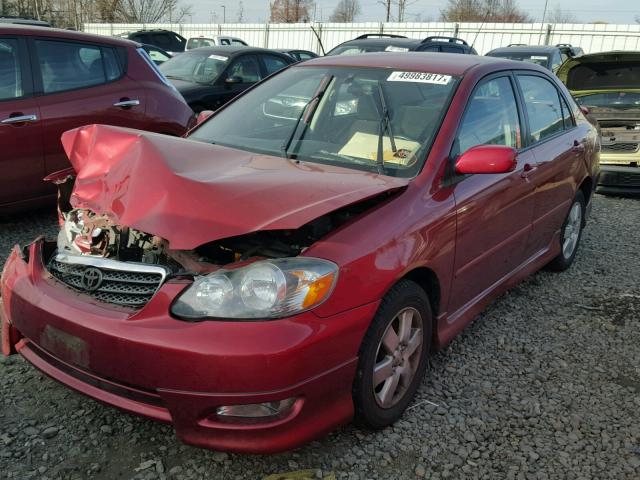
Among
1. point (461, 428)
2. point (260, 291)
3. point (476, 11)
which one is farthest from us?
point (476, 11)

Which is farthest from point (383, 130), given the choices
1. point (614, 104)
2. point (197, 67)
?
point (197, 67)

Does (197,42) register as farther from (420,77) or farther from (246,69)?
(420,77)

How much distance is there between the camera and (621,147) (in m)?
7.36

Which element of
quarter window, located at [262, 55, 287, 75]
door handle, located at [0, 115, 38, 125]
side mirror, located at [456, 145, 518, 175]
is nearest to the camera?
side mirror, located at [456, 145, 518, 175]

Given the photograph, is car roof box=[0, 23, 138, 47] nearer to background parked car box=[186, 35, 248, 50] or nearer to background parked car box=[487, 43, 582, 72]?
background parked car box=[487, 43, 582, 72]

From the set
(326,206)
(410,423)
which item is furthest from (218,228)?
(410,423)

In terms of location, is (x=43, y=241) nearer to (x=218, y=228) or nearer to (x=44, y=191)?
(x=218, y=228)

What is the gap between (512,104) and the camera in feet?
12.3

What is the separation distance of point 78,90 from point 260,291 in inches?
150

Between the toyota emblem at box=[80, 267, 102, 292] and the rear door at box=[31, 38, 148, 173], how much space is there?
2.86 meters

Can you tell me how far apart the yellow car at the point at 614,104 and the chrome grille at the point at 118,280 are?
6.46 m

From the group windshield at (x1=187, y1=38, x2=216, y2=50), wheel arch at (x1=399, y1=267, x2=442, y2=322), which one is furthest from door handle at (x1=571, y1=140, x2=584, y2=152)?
windshield at (x1=187, y1=38, x2=216, y2=50)

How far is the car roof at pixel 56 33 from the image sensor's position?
482cm

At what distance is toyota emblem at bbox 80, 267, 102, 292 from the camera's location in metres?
2.38
